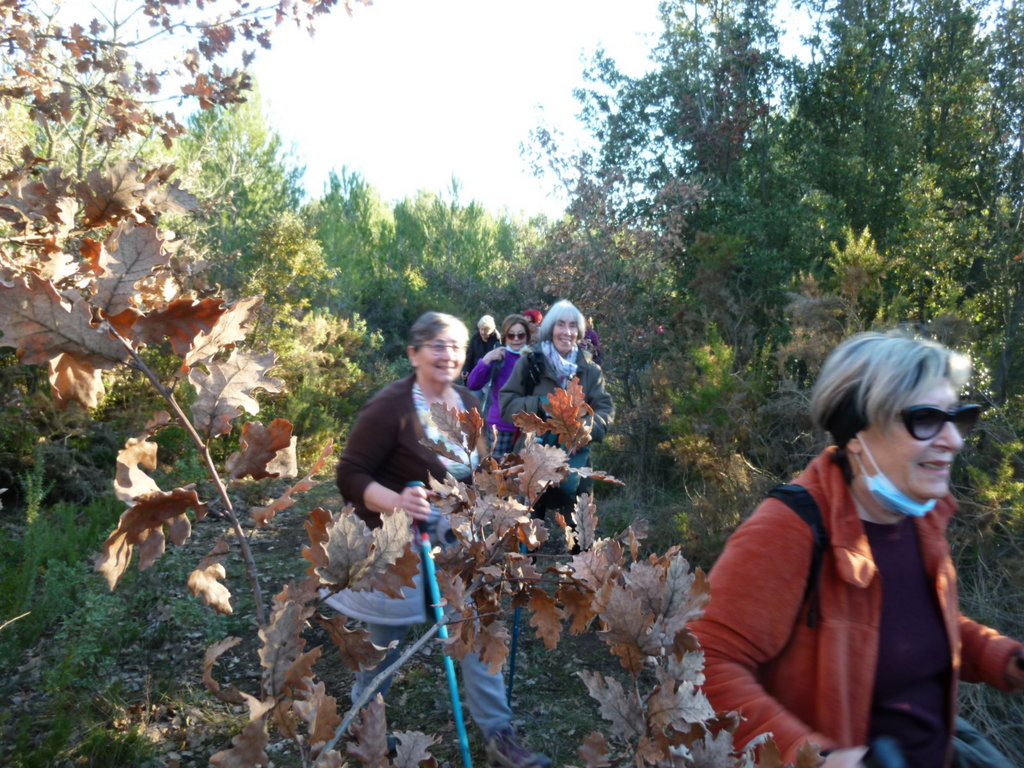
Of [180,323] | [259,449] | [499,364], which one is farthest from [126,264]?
[499,364]

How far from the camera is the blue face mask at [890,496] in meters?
1.75

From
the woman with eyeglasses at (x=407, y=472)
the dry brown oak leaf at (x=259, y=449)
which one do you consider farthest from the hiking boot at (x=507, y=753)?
the dry brown oak leaf at (x=259, y=449)

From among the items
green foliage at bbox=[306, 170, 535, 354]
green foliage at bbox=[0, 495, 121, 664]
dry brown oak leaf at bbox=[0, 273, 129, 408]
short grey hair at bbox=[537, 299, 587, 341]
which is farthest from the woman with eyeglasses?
green foliage at bbox=[306, 170, 535, 354]

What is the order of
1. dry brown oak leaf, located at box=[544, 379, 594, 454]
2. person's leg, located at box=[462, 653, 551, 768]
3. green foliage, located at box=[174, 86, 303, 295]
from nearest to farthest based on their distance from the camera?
dry brown oak leaf, located at box=[544, 379, 594, 454] → person's leg, located at box=[462, 653, 551, 768] → green foliage, located at box=[174, 86, 303, 295]

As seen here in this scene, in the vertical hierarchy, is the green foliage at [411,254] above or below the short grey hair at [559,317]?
above

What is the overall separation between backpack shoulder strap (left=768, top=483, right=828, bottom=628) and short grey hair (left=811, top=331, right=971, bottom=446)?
0.25 metres

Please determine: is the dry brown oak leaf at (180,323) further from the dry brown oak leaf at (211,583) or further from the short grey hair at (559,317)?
the short grey hair at (559,317)

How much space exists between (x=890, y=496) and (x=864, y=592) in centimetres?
25

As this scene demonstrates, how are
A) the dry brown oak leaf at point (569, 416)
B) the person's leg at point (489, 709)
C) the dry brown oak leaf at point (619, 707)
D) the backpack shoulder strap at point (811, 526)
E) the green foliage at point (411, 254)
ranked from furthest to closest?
the green foliage at point (411, 254), the person's leg at point (489, 709), the backpack shoulder strap at point (811, 526), the dry brown oak leaf at point (569, 416), the dry brown oak leaf at point (619, 707)

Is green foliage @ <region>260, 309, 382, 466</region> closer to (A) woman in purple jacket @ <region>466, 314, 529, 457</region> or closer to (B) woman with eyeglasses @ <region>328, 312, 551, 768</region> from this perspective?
(A) woman in purple jacket @ <region>466, 314, 529, 457</region>

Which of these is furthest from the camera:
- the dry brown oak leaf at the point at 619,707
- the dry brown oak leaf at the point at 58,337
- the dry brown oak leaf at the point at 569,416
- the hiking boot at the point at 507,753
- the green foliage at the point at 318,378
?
the green foliage at the point at 318,378

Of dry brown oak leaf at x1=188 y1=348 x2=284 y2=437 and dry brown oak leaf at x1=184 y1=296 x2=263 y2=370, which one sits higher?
dry brown oak leaf at x1=184 y1=296 x2=263 y2=370

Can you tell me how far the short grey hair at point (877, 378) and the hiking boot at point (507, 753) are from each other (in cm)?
199

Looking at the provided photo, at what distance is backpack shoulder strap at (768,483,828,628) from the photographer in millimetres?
1593
